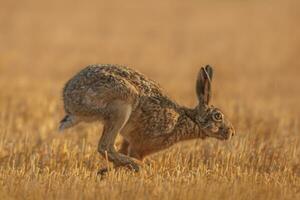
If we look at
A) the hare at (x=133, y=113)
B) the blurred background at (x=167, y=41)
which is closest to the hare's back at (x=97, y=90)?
the hare at (x=133, y=113)

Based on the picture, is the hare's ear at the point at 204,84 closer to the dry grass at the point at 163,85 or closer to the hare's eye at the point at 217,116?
the hare's eye at the point at 217,116

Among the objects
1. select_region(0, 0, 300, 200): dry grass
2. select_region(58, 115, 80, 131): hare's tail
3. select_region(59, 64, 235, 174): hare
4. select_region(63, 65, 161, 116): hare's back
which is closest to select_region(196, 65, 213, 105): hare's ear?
select_region(59, 64, 235, 174): hare

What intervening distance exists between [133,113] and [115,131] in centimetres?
46

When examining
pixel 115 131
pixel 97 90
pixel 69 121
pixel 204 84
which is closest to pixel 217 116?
pixel 204 84

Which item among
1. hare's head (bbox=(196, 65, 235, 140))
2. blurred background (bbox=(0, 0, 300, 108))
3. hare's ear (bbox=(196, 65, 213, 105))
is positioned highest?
blurred background (bbox=(0, 0, 300, 108))

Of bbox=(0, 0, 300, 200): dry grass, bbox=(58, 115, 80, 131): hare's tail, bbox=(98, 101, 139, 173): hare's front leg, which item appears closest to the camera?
bbox=(0, 0, 300, 200): dry grass

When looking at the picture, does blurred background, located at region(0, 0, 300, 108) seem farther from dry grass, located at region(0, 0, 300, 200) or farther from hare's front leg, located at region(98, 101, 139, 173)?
hare's front leg, located at region(98, 101, 139, 173)

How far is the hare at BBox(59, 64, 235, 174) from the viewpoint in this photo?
30.2 feet

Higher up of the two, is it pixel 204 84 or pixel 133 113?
pixel 204 84

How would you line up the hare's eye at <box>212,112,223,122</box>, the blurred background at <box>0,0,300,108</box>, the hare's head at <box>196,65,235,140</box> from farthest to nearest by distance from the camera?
the blurred background at <box>0,0,300,108</box>, the hare's eye at <box>212,112,223,122</box>, the hare's head at <box>196,65,235,140</box>

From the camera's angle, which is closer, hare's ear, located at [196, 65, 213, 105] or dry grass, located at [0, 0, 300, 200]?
dry grass, located at [0, 0, 300, 200]

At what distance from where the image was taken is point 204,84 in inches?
381

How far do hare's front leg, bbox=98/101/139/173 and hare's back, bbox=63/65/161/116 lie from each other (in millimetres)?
93

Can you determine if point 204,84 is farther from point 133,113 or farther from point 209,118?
point 133,113
